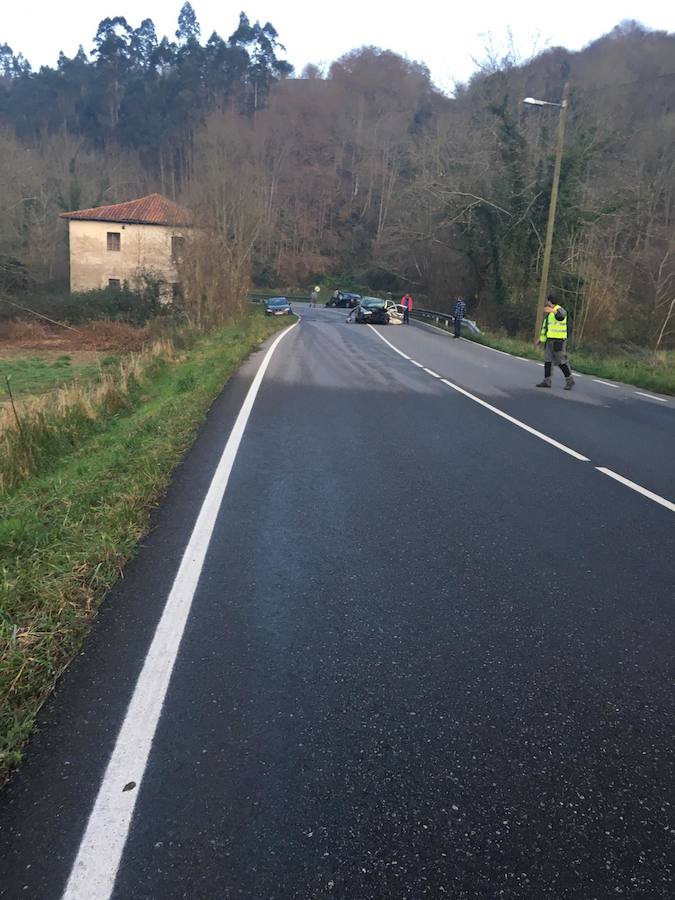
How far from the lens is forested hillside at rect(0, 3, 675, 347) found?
108 feet

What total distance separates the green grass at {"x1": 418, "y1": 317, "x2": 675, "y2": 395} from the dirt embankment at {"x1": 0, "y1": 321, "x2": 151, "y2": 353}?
15190 mm

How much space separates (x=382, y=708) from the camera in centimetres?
323

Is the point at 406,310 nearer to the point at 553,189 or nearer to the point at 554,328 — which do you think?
the point at 553,189

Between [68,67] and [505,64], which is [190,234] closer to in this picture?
[505,64]

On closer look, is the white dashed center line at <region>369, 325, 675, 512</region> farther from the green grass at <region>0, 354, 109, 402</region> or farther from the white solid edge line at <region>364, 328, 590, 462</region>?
the green grass at <region>0, 354, 109, 402</region>

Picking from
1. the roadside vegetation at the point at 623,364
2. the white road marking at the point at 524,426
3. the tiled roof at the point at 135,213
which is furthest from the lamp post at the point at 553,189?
the tiled roof at the point at 135,213

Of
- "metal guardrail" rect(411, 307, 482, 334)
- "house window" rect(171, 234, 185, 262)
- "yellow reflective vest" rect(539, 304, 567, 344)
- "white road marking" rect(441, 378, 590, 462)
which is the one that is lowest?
"white road marking" rect(441, 378, 590, 462)

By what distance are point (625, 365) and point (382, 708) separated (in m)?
19.1

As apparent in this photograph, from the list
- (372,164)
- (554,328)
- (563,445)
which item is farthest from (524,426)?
(372,164)

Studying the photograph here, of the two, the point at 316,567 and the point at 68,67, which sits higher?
the point at 68,67

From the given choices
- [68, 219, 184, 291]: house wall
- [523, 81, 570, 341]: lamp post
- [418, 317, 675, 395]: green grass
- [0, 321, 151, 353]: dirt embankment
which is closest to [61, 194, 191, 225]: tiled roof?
[68, 219, 184, 291]: house wall

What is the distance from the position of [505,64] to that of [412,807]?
3912 centimetres

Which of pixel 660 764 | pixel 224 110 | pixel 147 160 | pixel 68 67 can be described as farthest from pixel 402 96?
pixel 660 764

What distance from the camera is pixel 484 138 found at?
3666 centimetres
